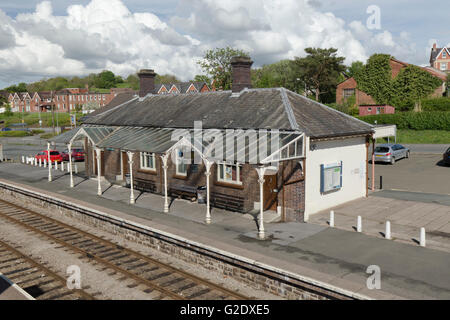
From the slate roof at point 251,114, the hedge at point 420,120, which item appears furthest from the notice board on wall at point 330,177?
the hedge at point 420,120

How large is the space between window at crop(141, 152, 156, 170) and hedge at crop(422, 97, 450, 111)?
36534 mm

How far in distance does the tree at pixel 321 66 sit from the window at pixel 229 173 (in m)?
49.7

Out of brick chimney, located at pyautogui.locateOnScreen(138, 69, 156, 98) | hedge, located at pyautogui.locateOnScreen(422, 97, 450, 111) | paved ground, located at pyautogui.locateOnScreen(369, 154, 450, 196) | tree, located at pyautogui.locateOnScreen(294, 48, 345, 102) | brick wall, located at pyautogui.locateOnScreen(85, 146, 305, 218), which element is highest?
tree, located at pyautogui.locateOnScreen(294, 48, 345, 102)

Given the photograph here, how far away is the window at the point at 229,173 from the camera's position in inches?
680

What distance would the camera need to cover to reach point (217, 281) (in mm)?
11289

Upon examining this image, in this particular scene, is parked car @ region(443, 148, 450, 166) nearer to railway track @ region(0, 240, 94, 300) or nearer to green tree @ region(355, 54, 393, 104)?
green tree @ region(355, 54, 393, 104)

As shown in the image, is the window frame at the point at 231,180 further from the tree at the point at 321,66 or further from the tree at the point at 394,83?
the tree at the point at 321,66

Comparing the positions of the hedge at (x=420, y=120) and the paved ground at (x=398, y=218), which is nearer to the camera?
the paved ground at (x=398, y=218)

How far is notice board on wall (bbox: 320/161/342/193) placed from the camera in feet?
53.3

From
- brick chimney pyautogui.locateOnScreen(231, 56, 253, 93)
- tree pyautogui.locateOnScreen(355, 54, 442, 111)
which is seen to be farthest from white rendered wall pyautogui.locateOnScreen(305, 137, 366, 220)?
tree pyautogui.locateOnScreen(355, 54, 442, 111)

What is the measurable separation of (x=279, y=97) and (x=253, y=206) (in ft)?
17.0

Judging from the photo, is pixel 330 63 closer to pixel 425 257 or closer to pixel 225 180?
pixel 225 180

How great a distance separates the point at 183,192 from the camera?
63.4 feet

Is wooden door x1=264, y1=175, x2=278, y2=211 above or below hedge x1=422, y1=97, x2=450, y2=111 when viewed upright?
below
